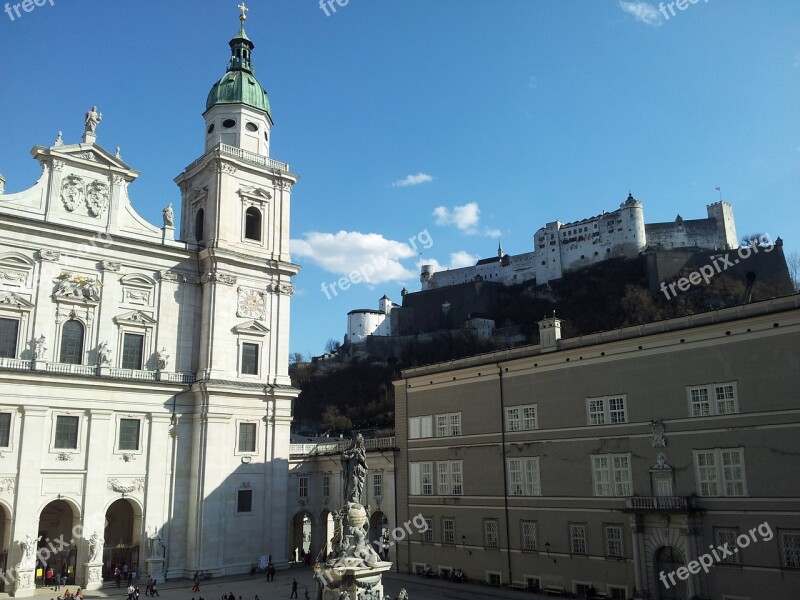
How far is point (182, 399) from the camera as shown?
37344mm

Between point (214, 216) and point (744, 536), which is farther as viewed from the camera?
point (214, 216)

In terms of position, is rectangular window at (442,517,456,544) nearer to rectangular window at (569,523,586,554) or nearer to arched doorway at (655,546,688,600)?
rectangular window at (569,523,586,554)

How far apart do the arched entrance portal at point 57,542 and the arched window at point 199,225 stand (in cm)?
1652

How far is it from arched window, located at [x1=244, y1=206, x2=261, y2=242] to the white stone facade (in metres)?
85.7

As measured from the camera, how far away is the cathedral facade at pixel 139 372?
32.8 metres

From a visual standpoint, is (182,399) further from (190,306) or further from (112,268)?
(112,268)

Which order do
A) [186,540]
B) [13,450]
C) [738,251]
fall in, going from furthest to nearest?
[738,251] → [186,540] → [13,450]

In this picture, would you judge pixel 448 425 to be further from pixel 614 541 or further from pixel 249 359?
pixel 249 359

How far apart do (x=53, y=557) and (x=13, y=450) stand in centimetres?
579

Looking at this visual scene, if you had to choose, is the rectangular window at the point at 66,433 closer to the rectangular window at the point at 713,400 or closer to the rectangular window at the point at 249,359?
the rectangular window at the point at 249,359

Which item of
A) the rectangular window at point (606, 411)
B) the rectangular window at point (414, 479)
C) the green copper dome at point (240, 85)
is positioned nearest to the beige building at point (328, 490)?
the rectangular window at point (414, 479)

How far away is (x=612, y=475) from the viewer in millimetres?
28656

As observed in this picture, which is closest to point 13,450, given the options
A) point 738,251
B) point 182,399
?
point 182,399

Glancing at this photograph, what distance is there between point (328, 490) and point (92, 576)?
1434 centimetres
